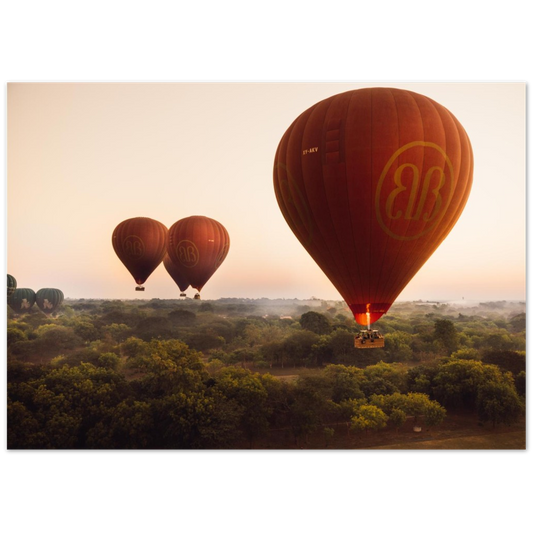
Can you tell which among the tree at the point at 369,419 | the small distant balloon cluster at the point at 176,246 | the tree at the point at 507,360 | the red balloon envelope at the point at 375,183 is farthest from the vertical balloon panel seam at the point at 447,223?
the tree at the point at 507,360

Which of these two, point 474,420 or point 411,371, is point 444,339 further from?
point 474,420

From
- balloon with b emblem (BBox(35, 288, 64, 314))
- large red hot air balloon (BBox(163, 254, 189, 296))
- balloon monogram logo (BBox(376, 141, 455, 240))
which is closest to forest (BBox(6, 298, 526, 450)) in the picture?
large red hot air balloon (BBox(163, 254, 189, 296))

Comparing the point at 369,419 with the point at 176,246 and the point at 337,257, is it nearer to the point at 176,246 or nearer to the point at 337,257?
the point at 176,246

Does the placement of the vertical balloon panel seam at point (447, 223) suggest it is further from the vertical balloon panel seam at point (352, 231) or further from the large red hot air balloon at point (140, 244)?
the large red hot air balloon at point (140, 244)

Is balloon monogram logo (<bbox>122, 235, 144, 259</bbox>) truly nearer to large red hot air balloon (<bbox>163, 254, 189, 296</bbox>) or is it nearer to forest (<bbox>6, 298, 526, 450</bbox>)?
large red hot air balloon (<bbox>163, 254, 189, 296</bbox>)

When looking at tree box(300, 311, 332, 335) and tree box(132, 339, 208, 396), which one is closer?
tree box(132, 339, 208, 396)

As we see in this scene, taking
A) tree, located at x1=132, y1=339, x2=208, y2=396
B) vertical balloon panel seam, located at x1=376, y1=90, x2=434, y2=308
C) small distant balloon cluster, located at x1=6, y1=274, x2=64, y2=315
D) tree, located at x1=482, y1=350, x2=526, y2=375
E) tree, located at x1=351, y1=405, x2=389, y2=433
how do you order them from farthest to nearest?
1. small distant balloon cluster, located at x1=6, y1=274, x2=64, y2=315
2. tree, located at x1=482, y1=350, x2=526, y2=375
3. tree, located at x1=132, y1=339, x2=208, y2=396
4. tree, located at x1=351, y1=405, x2=389, y2=433
5. vertical balloon panel seam, located at x1=376, y1=90, x2=434, y2=308
